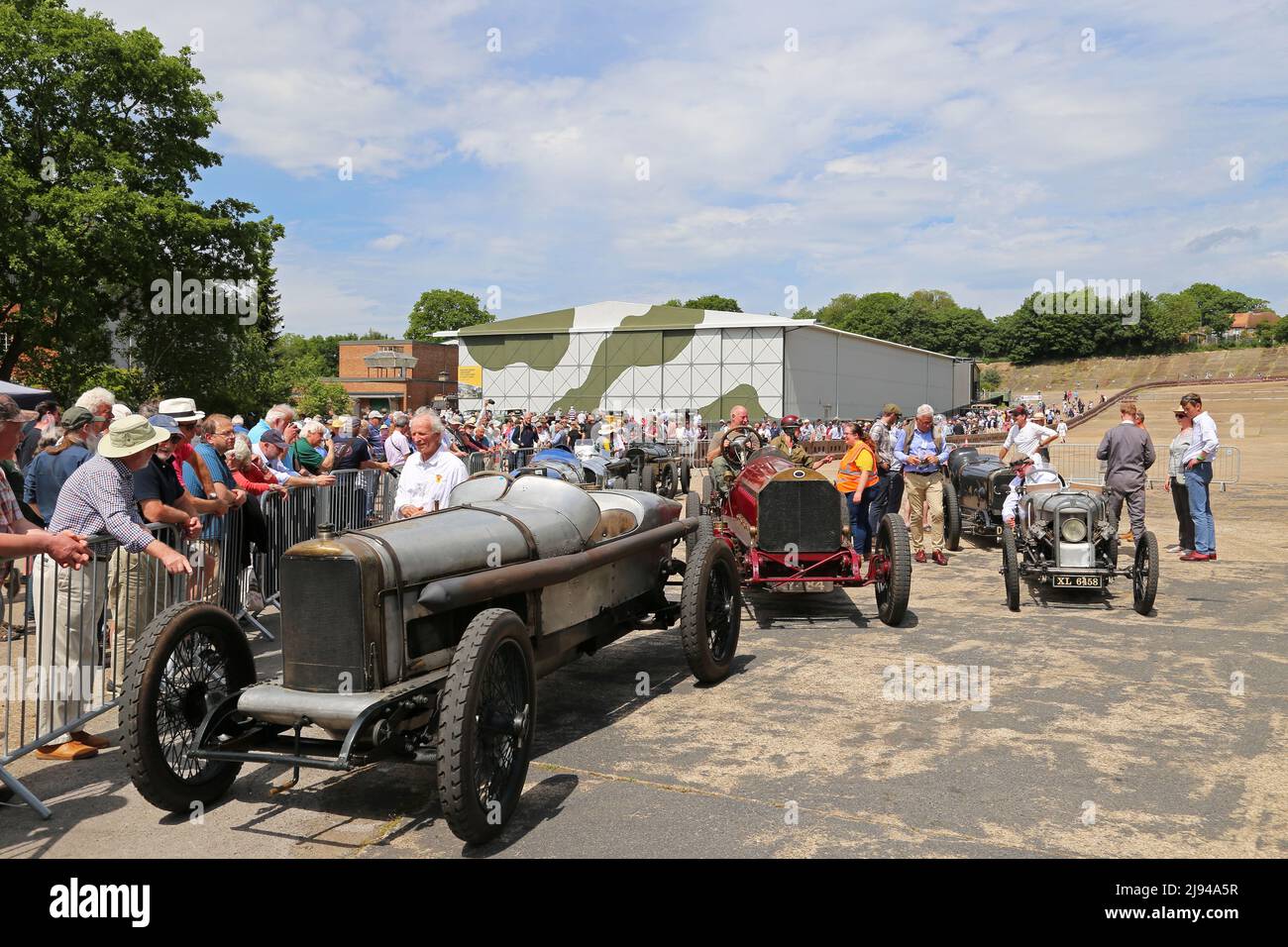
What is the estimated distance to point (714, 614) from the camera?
6.47 metres

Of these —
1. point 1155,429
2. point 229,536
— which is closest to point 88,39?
point 229,536

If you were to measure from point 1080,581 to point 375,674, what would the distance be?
6.79 meters

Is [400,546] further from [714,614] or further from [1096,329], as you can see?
[1096,329]

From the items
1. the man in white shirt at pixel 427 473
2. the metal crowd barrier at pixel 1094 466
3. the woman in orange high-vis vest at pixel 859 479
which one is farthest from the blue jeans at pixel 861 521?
the metal crowd barrier at pixel 1094 466

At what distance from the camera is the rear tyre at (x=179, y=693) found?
12.6 feet

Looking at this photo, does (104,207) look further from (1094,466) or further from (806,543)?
(1094,466)

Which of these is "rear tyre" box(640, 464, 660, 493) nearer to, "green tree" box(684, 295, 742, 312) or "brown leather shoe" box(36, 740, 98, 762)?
"brown leather shoe" box(36, 740, 98, 762)

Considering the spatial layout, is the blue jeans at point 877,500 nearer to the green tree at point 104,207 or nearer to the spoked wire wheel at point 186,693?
the spoked wire wheel at point 186,693

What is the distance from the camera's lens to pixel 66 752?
4961 millimetres

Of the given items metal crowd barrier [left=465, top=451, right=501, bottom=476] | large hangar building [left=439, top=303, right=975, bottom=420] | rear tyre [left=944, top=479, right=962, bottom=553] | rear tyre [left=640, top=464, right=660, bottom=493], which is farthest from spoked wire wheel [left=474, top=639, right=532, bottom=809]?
large hangar building [left=439, top=303, right=975, bottom=420]

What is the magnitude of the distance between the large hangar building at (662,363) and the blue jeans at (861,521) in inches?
1302

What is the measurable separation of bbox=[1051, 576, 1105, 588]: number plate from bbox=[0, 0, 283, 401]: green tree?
2530 centimetres

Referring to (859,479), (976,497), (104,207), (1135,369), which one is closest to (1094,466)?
(976,497)
